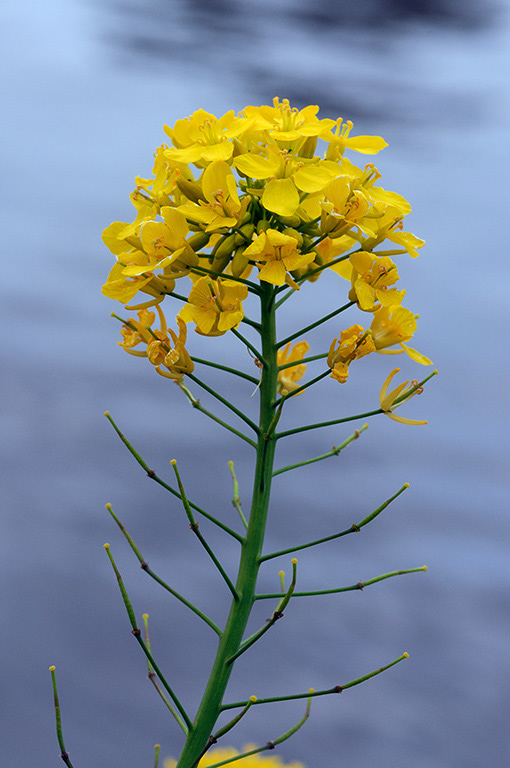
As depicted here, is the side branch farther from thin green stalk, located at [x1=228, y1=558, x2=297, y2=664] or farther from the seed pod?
the seed pod

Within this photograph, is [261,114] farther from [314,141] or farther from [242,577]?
[242,577]

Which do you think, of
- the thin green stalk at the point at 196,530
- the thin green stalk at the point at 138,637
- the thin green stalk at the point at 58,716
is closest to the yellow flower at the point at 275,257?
the thin green stalk at the point at 196,530

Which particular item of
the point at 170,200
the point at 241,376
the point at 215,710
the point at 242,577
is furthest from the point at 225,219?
the point at 215,710

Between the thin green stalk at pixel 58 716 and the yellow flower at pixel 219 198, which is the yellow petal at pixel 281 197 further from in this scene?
the thin green stalk at pixel 58 716

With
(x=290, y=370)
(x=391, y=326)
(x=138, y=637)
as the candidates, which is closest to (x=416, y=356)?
(x=391, y=326)

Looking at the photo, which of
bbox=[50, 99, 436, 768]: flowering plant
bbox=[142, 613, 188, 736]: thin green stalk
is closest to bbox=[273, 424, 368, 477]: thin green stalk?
bbox=[50, 99, 436, 768]: flowering plant

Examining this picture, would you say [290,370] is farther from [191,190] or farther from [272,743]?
[272,743]

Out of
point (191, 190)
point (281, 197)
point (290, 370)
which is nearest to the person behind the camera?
point (281, 197)
